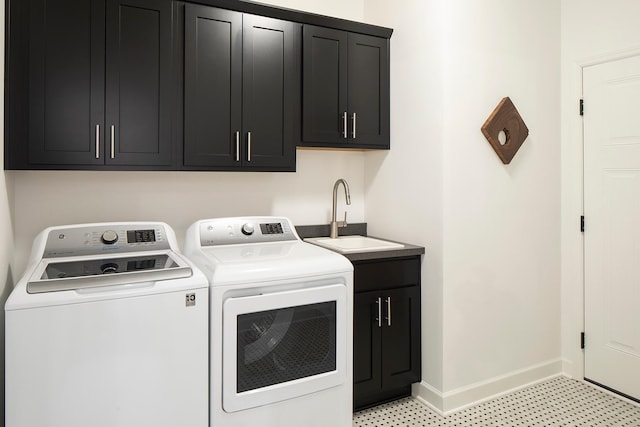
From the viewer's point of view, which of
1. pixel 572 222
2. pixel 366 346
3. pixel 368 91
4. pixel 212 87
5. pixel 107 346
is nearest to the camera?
pixel 107 346

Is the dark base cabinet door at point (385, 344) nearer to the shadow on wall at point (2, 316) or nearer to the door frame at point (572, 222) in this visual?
the door frame at point (572, 222)

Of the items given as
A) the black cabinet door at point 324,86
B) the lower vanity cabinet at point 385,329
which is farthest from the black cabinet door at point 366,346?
the black cabinet door at point 324,86

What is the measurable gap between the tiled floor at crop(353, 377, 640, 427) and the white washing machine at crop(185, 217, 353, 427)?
0.53 meters

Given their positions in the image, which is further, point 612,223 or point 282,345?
point 612,223

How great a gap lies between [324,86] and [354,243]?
1044 mm

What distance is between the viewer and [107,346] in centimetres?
149

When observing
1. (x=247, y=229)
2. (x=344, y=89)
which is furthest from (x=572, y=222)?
(x=247, y=229)

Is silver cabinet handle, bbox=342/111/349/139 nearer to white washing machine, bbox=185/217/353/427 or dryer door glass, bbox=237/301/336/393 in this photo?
white washing machine, bbox=185/217/353/427

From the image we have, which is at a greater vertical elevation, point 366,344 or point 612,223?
point 612,223

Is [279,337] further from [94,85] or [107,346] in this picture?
[94,85]

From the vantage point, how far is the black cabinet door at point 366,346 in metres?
2.36

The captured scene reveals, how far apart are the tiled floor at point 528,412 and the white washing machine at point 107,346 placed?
1.17 meters

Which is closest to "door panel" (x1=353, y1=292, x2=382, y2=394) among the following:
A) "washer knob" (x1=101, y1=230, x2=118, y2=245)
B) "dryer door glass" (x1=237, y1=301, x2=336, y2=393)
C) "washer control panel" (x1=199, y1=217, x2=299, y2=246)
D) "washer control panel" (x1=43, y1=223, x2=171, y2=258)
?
"dryer door glass" (x1=237, y1=301, x2=336, y2=393)

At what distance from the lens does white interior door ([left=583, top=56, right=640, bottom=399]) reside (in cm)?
255
